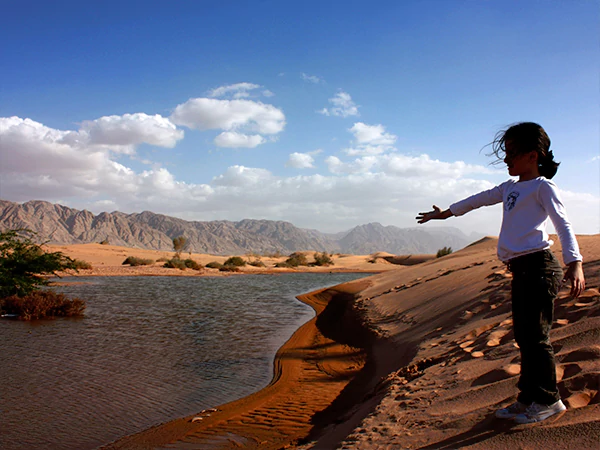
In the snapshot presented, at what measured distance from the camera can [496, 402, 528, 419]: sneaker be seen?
2.97 metres

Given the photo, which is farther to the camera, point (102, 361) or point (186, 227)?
point (186, 227)

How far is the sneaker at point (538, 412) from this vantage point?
9.40 feet

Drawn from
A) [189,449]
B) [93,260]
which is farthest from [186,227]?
[189,449]

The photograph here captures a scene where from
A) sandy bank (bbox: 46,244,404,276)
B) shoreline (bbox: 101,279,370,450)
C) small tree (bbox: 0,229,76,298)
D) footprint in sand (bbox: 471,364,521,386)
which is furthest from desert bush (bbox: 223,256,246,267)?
footprint in sand (bbox: 471,364,521,386)

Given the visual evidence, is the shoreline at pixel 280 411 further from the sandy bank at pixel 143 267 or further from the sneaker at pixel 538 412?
the sandy bank at pixel 143 267

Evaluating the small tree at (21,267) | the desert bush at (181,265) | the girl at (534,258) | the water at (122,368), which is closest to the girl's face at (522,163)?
the girl at (534,258)

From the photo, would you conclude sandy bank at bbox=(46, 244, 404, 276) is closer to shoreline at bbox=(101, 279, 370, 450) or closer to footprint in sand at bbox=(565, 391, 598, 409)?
shoreline at bbox=(101, 279, 370, 450)

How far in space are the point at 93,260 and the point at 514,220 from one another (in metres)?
45.1

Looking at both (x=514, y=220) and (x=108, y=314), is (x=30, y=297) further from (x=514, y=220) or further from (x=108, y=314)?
(x=514, y=220)

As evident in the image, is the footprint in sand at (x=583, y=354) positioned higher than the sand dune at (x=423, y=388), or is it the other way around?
the footprint in sand at (x=583, y=354)

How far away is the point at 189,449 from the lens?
4438 millimetres

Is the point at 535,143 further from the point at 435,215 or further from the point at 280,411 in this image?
the point at 280,411

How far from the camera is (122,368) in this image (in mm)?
7477

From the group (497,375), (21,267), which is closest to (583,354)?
(497,375)
